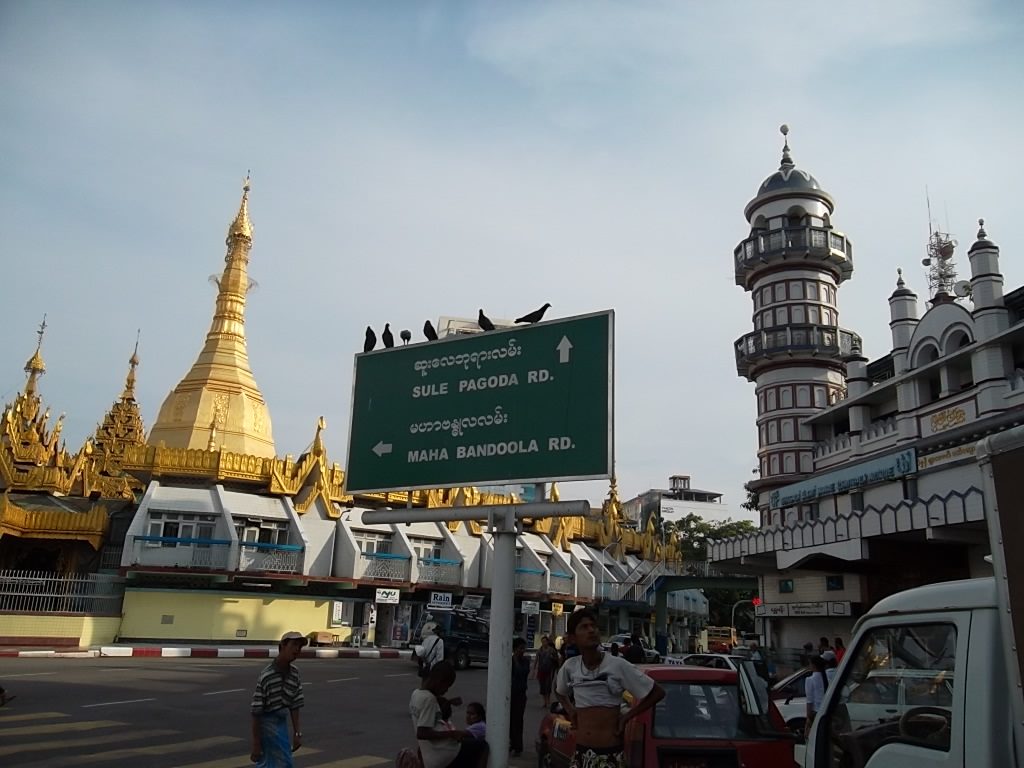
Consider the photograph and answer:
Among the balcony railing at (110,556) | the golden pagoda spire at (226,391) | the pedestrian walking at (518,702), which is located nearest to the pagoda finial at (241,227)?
the golden pagoda spire at (226,391)

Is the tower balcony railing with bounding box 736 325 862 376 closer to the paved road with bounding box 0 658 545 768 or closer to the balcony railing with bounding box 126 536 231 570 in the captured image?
the paved road with bounding box 0 658 545 768

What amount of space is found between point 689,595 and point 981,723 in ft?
180

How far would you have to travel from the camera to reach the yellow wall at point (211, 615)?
92.1ft

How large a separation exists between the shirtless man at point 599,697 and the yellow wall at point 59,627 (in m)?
24.0

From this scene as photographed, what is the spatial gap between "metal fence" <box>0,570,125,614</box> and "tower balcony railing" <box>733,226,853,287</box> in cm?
3008

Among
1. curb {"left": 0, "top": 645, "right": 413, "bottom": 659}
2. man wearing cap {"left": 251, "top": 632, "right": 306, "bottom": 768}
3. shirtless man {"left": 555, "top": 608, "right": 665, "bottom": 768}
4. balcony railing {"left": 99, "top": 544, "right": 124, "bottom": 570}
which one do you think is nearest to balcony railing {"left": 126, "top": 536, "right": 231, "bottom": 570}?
curb {"left": 0, "top": 645, "right": 413, "bottom": 659}

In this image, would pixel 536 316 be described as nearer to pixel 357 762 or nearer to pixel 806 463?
pixel 357 762

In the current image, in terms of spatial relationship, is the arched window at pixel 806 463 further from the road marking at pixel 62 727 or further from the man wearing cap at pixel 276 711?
the man wearing cap at pixel 276 711

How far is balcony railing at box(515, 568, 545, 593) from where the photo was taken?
1497 inches

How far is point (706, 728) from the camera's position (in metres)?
6.32

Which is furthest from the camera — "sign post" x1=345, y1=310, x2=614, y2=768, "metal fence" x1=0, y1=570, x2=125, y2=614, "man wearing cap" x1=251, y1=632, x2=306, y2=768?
"metal fence" x1=0, y1=570, x2=125, y2=614

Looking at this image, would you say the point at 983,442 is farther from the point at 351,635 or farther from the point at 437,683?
the point at 351,635

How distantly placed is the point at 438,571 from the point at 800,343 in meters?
18.8

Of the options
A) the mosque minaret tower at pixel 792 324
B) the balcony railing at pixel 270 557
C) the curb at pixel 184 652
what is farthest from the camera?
the mosque minaret tower at pixel 792 324
